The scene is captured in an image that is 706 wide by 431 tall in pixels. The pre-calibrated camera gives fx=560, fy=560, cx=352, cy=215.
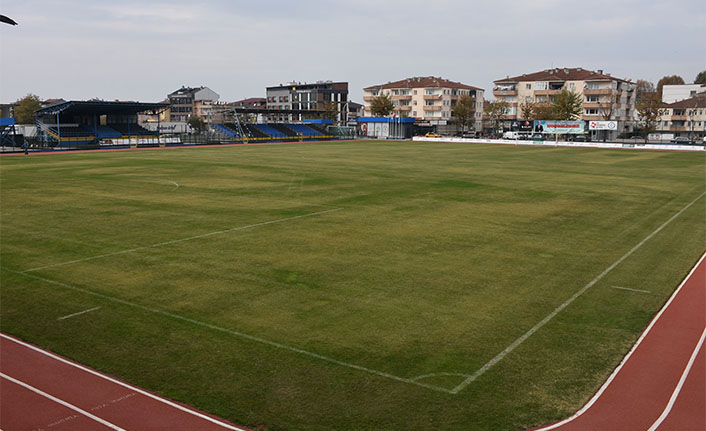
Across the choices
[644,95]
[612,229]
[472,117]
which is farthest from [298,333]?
[644,95]

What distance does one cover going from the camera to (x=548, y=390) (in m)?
10.4

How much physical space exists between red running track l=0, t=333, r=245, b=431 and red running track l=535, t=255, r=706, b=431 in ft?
20.0

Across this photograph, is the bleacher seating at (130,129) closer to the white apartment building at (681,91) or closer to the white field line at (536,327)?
the white field line at (536,327)

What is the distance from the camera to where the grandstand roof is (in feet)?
261

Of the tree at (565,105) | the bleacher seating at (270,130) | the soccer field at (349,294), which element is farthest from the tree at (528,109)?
the soccer field at (349,294)

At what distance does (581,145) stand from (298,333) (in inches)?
3422

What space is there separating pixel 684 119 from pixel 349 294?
5567 inches

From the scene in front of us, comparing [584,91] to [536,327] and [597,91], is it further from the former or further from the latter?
[536,327]

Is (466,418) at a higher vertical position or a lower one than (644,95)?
lower

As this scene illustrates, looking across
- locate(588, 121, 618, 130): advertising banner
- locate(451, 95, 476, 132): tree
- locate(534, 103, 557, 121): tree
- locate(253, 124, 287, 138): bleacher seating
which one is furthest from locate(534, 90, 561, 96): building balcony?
locate(253, 124, 287, 138): bleacher seating

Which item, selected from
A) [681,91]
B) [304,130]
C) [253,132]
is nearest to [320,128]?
[304,130]

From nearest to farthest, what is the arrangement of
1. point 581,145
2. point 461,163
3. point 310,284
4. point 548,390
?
point 548,390 < point 310,284 < point 461,163 < point 581,145

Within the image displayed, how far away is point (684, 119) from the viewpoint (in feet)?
430

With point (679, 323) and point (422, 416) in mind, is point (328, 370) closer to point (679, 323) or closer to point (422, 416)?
point (422, 416)
